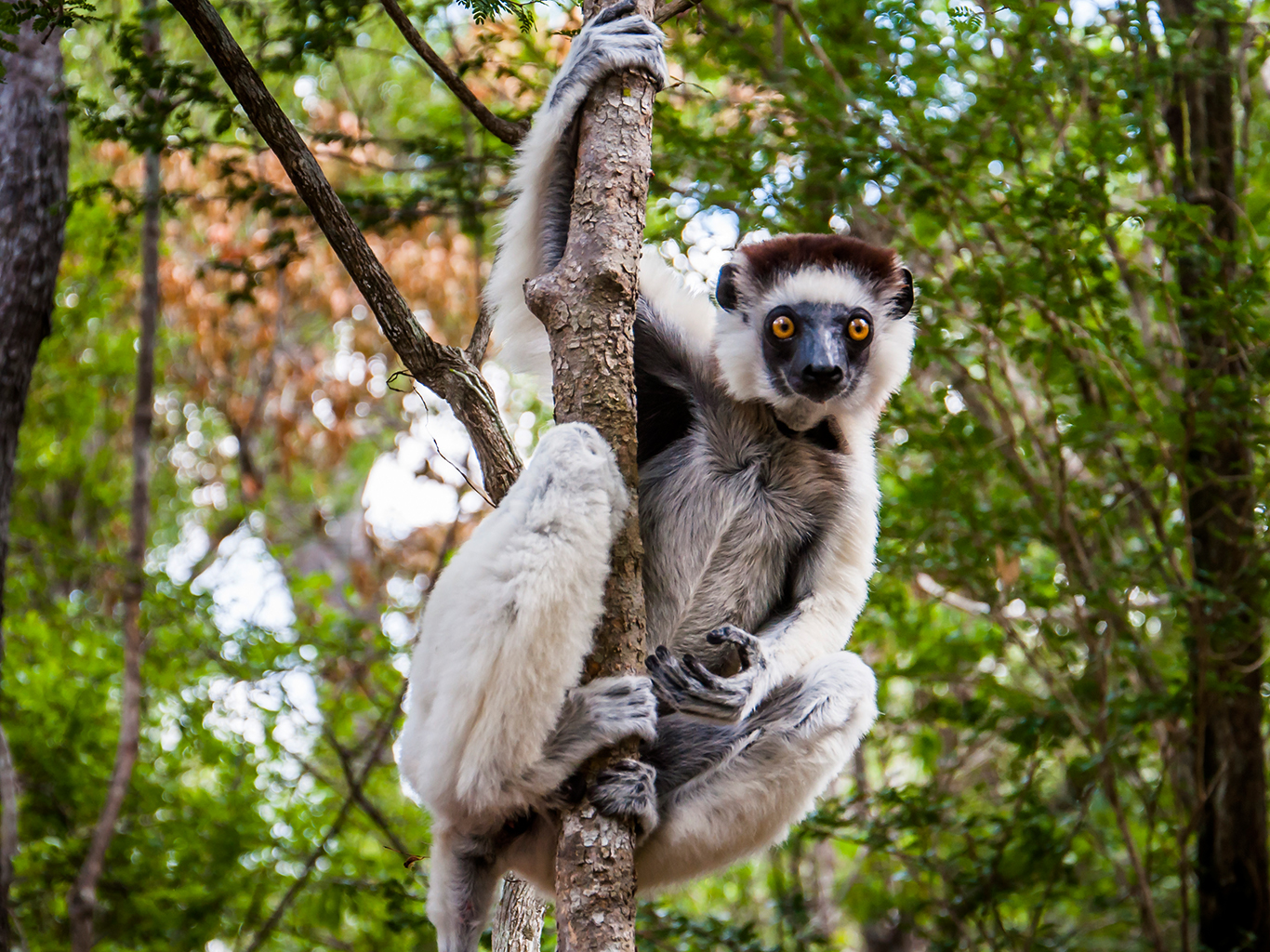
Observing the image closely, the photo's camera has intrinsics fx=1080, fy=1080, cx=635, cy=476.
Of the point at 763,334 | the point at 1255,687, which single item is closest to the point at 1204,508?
the point at 1255,687

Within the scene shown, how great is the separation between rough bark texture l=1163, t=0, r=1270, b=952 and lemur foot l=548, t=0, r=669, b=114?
3.18 metres

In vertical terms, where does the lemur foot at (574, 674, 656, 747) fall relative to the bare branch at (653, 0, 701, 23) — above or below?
below

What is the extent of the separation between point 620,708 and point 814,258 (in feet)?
6.45

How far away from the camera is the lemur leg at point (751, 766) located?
117 inches

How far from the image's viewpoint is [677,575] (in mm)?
3408

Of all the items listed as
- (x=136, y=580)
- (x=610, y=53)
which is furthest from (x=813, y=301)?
(x=136, y=580)

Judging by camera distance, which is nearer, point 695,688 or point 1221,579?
point 695,688

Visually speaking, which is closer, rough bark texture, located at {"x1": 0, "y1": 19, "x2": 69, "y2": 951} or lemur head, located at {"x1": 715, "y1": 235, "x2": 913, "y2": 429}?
lemur head, located at {"x1": 715, "y1": 235, "x2": 913, "y2": 429}

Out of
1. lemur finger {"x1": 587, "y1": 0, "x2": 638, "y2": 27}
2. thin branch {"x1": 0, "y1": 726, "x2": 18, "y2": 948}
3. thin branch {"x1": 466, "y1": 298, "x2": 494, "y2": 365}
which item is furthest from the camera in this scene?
thin branch {"x1": 0, "y1": 726, "x2": 18, "y2": 948}

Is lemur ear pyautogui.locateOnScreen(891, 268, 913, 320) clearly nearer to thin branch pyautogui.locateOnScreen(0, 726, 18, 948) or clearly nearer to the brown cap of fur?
the brown cap of fur

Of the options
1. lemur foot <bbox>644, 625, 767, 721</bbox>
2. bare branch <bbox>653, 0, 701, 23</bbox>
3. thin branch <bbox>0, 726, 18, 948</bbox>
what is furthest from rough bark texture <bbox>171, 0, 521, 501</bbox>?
thin branch <bbox>0, 726, 18, 948</bbox>

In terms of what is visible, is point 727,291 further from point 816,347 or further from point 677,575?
point 677,575

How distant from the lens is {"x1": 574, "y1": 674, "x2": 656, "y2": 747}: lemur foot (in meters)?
2.55

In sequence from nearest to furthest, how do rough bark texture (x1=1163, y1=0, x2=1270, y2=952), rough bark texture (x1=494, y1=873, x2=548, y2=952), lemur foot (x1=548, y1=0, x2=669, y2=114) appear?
lemur foot (x1=548, y1=0, x2=669, y2=114) → rough bark texture (x1=494, y1=873, x2=548, y2=952) → rough bark texture (x1=1163, y1=0, x2=1270, y2=952)
